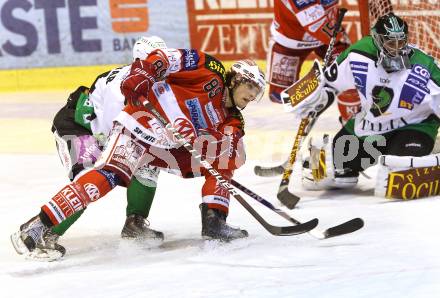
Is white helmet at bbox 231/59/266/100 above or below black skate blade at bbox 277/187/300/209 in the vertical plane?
above

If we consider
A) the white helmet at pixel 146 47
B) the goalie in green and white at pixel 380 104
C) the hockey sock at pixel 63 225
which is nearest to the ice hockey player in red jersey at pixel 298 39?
the goalie in green and white at pixel 380 104

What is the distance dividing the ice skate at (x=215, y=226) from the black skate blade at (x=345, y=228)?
34 centimetres

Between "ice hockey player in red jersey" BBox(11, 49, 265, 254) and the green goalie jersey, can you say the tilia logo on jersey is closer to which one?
the green goalie jersey

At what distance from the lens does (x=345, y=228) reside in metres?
3.58

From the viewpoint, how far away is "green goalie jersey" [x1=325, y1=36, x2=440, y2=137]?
14.2ft

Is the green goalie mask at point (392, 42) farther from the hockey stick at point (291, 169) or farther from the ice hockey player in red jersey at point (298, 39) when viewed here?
the ice hockey player in red jersey at point (298, 39)

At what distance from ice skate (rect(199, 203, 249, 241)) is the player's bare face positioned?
0.39 metres

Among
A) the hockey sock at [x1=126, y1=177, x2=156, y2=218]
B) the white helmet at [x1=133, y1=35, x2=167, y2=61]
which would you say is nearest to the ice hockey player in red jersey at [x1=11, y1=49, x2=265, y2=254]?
the hockey sock at [x1=126, y1=177, x2=156, y2=218]

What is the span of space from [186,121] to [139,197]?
0.35 meters

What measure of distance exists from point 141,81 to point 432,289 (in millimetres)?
1215

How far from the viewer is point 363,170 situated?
181 inches

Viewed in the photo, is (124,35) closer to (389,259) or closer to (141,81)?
(141,81)

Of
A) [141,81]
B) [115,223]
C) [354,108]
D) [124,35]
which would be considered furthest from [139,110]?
[124,35]

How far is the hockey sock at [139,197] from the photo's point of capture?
12.2 ft
